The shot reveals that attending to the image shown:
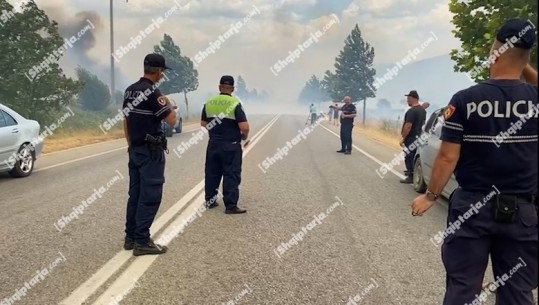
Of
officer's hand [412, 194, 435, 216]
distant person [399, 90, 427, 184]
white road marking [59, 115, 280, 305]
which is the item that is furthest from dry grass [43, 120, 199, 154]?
officer's hand [412, 194, 435, 216]

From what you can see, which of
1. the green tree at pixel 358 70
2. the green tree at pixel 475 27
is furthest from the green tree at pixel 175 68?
the green tree at pixel 475 27

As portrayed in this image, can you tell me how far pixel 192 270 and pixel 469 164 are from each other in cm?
266

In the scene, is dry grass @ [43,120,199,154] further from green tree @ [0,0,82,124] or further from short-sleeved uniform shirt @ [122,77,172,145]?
short-sleeved uniform shirt @ [122,77,172,145]

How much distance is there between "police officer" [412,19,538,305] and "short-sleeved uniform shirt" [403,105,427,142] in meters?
6.98

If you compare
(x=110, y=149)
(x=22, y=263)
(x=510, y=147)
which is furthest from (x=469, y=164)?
(x=110, y=149)

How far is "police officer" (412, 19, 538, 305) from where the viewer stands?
91.1 inches

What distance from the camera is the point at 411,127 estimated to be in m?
9.34

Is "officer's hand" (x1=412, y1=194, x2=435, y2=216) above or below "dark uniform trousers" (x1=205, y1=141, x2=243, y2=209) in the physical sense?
above

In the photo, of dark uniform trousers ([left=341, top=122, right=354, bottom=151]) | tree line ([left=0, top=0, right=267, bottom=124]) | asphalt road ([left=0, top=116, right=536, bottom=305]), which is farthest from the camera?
tree line ([left=0, top=0, right=267, bottom=124])

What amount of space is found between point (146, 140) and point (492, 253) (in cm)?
328

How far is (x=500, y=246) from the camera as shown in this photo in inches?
96.2

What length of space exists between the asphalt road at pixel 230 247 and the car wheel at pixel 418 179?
0.15 m

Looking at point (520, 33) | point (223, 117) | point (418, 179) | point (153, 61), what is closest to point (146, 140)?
point (153, 61)

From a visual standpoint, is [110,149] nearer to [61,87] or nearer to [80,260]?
[61,87]
